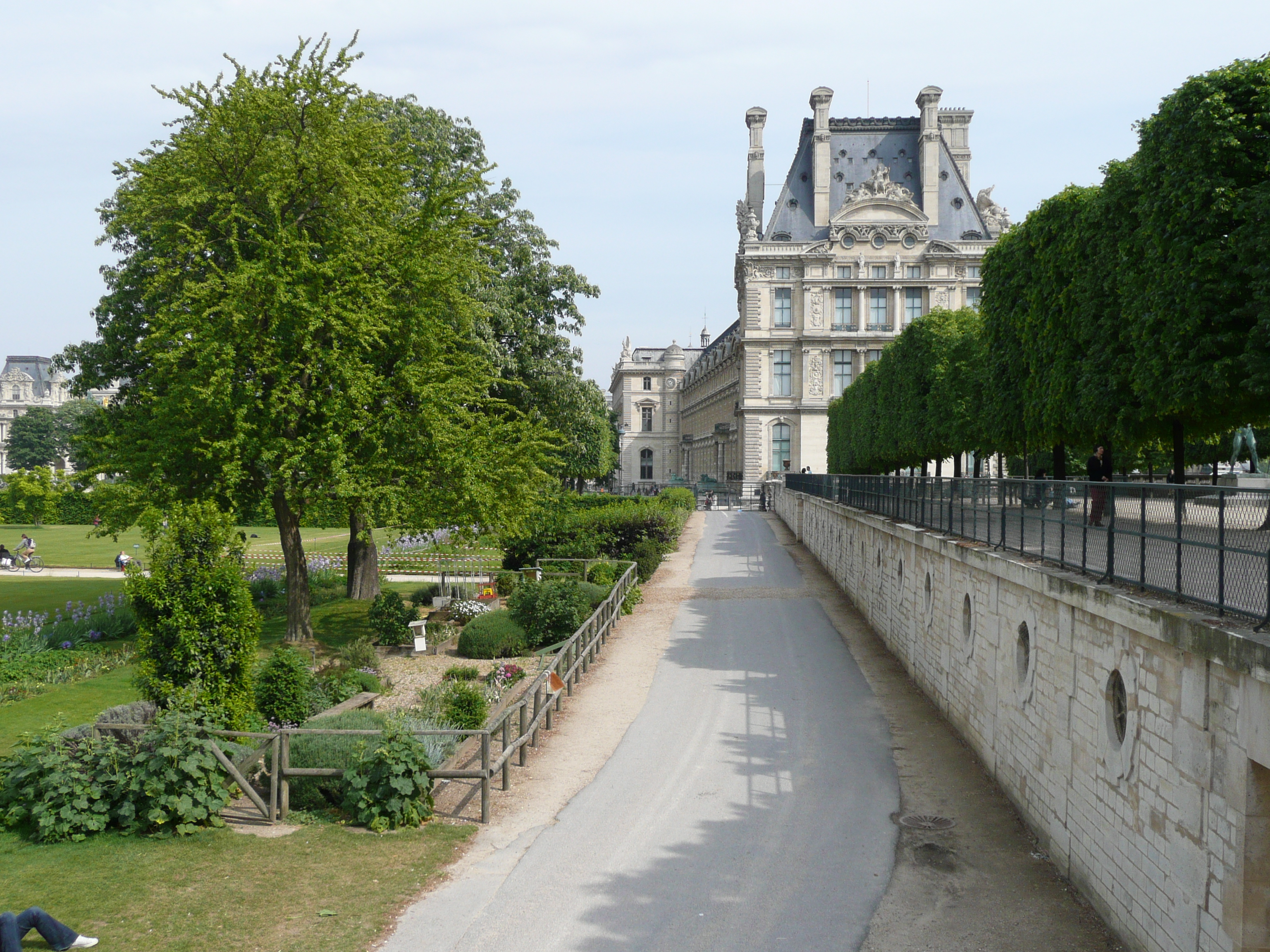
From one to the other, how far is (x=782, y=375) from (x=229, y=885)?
71922mm

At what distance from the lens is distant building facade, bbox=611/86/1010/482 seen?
7538 centimetres

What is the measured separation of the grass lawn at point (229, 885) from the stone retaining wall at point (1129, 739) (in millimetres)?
5990

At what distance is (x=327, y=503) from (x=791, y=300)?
201 feet

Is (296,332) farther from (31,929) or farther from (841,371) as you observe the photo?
(841,371)

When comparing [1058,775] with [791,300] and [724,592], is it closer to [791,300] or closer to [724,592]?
[724,592]

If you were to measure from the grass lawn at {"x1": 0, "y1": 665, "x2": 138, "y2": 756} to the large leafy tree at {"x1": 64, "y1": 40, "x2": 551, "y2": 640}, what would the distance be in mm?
3890

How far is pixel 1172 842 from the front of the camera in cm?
763

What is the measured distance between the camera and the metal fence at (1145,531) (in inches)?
276

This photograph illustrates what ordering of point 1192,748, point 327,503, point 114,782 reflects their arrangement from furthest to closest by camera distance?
→ point 327,503
point 114,782
point 1192,748

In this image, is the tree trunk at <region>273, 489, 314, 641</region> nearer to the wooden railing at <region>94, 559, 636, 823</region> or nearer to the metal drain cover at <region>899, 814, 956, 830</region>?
the wooden railing at <region>94, 559, 636, 823</region>

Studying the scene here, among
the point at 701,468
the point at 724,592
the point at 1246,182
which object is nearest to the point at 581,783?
the point at 1246,182

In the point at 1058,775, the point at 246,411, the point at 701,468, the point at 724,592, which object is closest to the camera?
the point at 1058,775

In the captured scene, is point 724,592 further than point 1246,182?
Yes

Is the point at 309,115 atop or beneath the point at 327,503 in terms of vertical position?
atop
